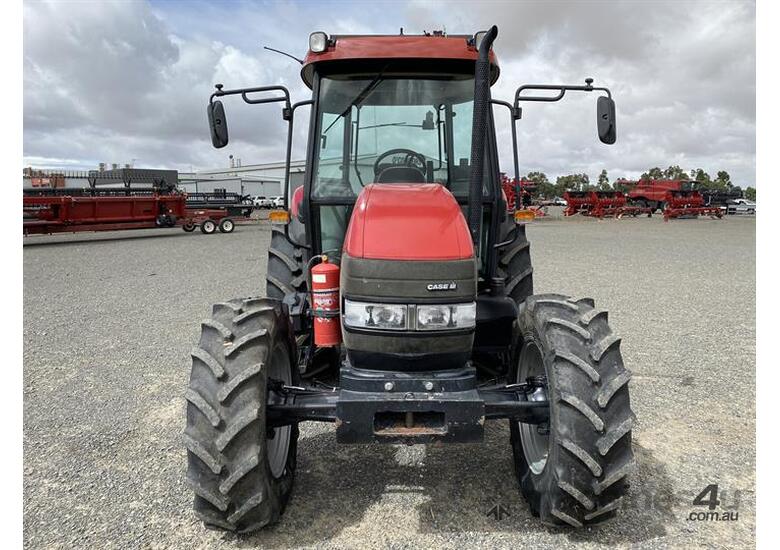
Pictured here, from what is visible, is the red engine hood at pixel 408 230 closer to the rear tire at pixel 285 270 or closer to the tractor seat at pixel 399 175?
the tractor seat at pixel 399 175

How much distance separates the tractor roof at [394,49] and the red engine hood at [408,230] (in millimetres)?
1064

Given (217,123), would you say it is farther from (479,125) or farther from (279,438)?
(279,438)

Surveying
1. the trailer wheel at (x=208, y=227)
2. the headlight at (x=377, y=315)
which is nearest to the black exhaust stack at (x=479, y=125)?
the headlight at (x=377, y=315)

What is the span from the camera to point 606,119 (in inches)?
144

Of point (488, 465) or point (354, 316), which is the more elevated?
point (354, 316)

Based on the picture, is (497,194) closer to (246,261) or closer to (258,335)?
(258,335)

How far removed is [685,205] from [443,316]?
3167 centimetres

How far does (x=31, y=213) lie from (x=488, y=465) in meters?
16.8

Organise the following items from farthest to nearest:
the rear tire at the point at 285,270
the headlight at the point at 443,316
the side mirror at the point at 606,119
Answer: the rear tire at the point at 285,270, the side mirror at the point at 606,119, the headlight at the point at 443,316

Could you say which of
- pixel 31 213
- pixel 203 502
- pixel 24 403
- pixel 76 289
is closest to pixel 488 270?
pixel 203 502

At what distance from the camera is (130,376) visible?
193 inches

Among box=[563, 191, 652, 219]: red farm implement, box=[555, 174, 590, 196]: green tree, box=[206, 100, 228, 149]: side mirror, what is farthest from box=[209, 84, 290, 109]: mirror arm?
box=[555, 174, 590, 196]: green tree

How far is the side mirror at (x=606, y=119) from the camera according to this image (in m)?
3.64

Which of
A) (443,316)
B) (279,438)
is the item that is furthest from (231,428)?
(443,316)
